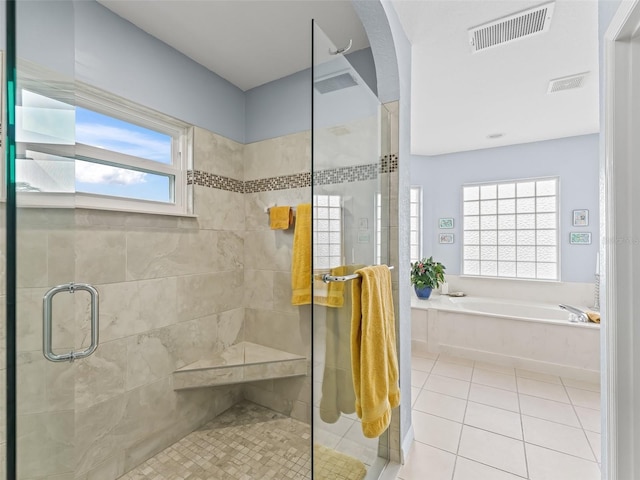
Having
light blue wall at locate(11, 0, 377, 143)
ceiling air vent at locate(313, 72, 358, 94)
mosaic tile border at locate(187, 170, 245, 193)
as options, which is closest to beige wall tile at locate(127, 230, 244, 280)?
mosaic tile border at locate(187, 170, 245, 193)

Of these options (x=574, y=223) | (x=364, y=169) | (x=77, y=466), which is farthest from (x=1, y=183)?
(x=574, y=223)

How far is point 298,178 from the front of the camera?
91.4 inches

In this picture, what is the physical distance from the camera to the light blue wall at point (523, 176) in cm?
375

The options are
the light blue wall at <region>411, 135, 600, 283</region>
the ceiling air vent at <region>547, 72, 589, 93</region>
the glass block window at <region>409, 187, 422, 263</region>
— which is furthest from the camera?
the glass block window at <region>409, 187, 422, 263</region>

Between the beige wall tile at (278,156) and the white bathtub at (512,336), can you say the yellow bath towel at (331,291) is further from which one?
the white bathtub at (512,336)

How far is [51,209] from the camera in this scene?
610 millimetres

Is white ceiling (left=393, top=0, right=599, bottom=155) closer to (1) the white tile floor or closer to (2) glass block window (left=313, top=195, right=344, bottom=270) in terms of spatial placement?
(2) glass block window (left=313, top=195, right=344, bottom=270)

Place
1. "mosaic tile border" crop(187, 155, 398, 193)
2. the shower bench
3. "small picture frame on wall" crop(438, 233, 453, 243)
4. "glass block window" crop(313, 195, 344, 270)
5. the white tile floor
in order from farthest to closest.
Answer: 1. "small picture frame on wall" crop(438, 233, 453, 243)
2. the shower bench
3. the white tile floor
4. "mosaic tile border" crop(187, 155, 398, 193)
5. "glass block window" crop(313, 195, 344, 270)

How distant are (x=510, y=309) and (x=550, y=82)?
2.61 metres

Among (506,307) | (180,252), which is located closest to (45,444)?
(180,252)

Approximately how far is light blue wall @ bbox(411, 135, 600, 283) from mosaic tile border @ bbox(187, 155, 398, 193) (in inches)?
115

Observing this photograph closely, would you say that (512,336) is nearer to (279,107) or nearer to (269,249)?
(269,249)

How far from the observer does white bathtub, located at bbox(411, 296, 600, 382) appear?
110 inches

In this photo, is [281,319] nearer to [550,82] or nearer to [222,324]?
[222,324]
